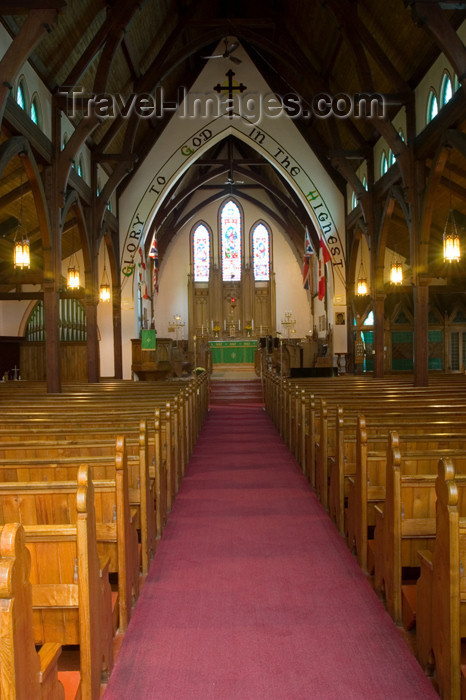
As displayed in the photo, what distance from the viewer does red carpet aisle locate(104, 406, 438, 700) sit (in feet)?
9.12

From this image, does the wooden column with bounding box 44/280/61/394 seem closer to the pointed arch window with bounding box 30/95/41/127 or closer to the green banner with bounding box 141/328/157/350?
the pointed arch window with bounding box 30/95/41/127

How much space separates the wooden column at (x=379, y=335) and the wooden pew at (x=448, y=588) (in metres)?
12.1

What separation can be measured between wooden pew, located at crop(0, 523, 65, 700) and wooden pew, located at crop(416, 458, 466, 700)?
1.63 meters

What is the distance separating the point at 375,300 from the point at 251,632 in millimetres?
12255

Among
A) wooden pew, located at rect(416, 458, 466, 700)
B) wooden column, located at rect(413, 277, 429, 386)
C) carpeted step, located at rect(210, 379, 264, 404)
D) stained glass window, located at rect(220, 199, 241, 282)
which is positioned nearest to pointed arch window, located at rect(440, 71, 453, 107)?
wooden column, located at rect(413, 277, 429, 386)

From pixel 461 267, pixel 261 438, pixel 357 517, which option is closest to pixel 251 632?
pixel 357 517

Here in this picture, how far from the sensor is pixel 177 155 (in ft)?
57.7

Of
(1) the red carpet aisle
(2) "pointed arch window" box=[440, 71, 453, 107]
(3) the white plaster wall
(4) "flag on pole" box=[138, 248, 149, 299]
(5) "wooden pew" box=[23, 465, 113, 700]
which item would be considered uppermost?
(2) "pointed arch window" box=[440, 71, 453, 107]

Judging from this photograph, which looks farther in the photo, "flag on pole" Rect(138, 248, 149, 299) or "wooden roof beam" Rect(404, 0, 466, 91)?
"flag on pole" Rect(138, 248, 149, 299)

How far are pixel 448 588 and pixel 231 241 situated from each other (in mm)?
26410

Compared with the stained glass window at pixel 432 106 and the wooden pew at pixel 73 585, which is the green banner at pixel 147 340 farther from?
the wooden pew at pixel 73 585

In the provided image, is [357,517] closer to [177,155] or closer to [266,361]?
[266,361]

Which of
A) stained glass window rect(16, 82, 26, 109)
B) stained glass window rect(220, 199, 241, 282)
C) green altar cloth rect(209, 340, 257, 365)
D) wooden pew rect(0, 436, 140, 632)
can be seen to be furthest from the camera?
stained glass window rect(220, 199, 241, 282)

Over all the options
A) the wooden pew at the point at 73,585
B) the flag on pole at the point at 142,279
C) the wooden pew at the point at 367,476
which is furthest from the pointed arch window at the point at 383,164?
the wooden pew at the point at 73,585
